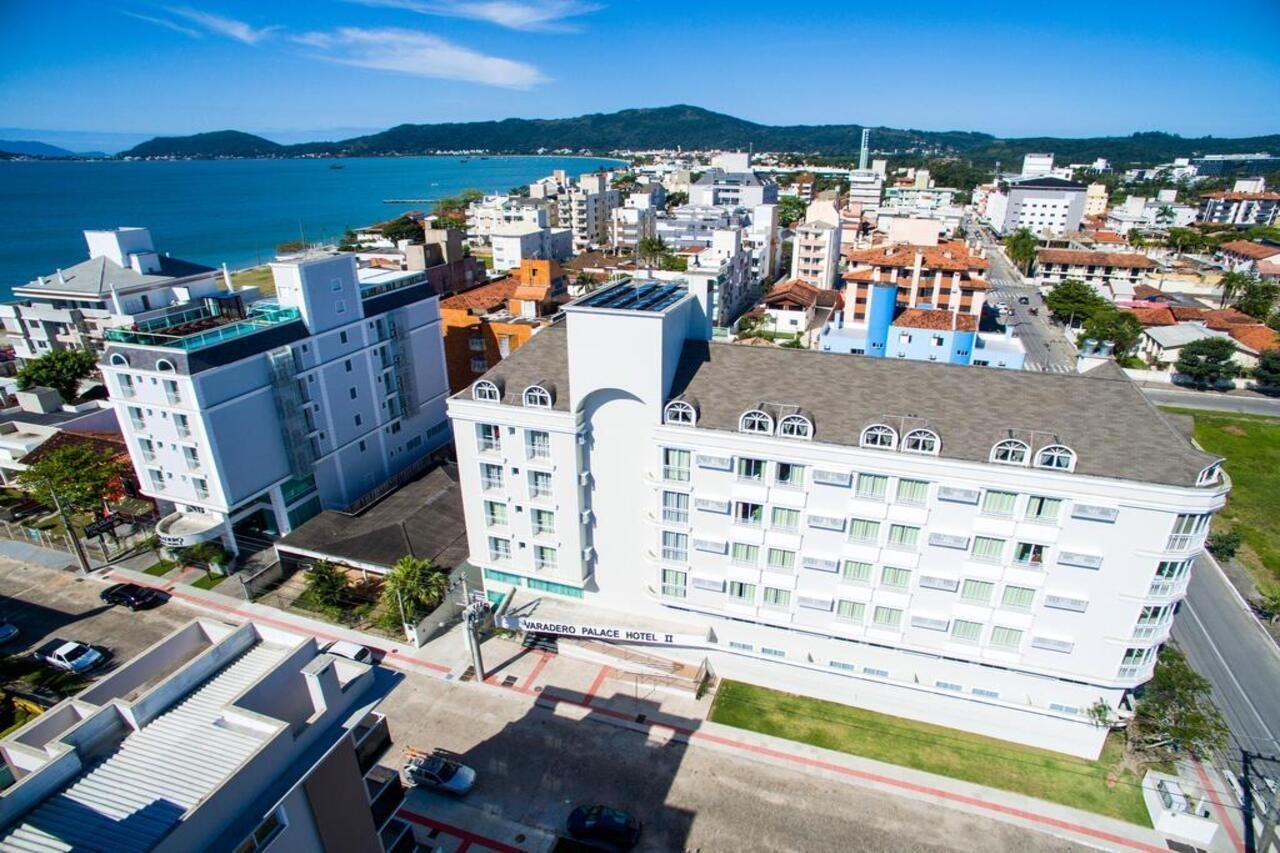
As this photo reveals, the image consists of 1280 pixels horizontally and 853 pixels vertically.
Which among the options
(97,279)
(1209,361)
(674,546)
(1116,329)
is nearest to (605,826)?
(674,546)

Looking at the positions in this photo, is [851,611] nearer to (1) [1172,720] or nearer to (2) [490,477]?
(1) [1172,720]

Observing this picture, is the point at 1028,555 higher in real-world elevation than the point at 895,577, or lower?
higher

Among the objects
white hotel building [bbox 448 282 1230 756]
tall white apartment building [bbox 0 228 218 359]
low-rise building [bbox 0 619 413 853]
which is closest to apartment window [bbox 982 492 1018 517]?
white hotel building [bbox 448 282 1230 756]

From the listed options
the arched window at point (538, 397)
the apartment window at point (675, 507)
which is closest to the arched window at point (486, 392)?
the arched window at point (538, 397)

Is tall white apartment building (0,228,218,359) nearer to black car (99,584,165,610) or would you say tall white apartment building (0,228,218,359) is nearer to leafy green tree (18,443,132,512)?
leafy green tree (18,443,132,512)

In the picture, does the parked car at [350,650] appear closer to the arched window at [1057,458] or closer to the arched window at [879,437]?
the arched window at [879,437]

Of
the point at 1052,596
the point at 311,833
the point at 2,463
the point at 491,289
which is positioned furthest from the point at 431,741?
the point at 491,289

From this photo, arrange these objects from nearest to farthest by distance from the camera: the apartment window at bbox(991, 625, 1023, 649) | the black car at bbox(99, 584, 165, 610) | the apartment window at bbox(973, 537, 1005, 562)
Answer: the apartment window at bbox(973, 537, 1005, 562)
the apartment window at bbox(991, 625, 1023, 649)
the black car at bbox(99, 584, 165, 610)
